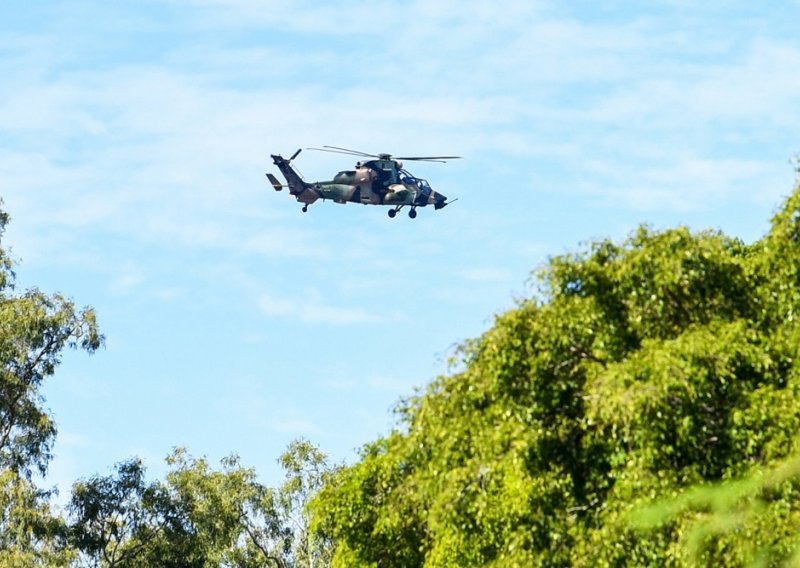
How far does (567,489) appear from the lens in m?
30.4

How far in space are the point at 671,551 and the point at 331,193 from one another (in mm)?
56765

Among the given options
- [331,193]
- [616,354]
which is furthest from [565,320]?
[331,193]

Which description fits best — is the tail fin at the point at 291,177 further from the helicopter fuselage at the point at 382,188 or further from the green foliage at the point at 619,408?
the green foliage at the point at 619,408

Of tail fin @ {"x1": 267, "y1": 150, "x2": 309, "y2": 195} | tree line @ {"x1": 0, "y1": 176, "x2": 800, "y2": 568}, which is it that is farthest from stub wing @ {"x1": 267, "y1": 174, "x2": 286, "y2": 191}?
tree line @ {"x1": 0, "y1": 176, "x2": 800, "y2": 568}

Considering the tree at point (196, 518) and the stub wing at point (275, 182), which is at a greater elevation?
the stub wing at point (275, 182)

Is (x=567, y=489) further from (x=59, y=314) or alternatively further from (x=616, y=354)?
(x=59, y=314)

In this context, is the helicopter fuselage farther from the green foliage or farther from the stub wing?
the green foliage

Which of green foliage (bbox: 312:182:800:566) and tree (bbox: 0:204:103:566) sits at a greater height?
tree (bbox: 0:204:103:566)

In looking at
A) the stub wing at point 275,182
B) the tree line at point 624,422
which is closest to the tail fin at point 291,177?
the stub wing at point 275,182

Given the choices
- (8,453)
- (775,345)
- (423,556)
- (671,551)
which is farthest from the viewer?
(8,453)

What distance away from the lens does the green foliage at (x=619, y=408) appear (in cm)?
2795

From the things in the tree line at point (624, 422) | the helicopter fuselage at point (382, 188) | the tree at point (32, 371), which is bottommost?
the tree line at point (624, 422)

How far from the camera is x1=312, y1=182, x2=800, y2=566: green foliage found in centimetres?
2795

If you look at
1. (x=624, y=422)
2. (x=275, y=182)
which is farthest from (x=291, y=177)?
(x=624, y=422)
